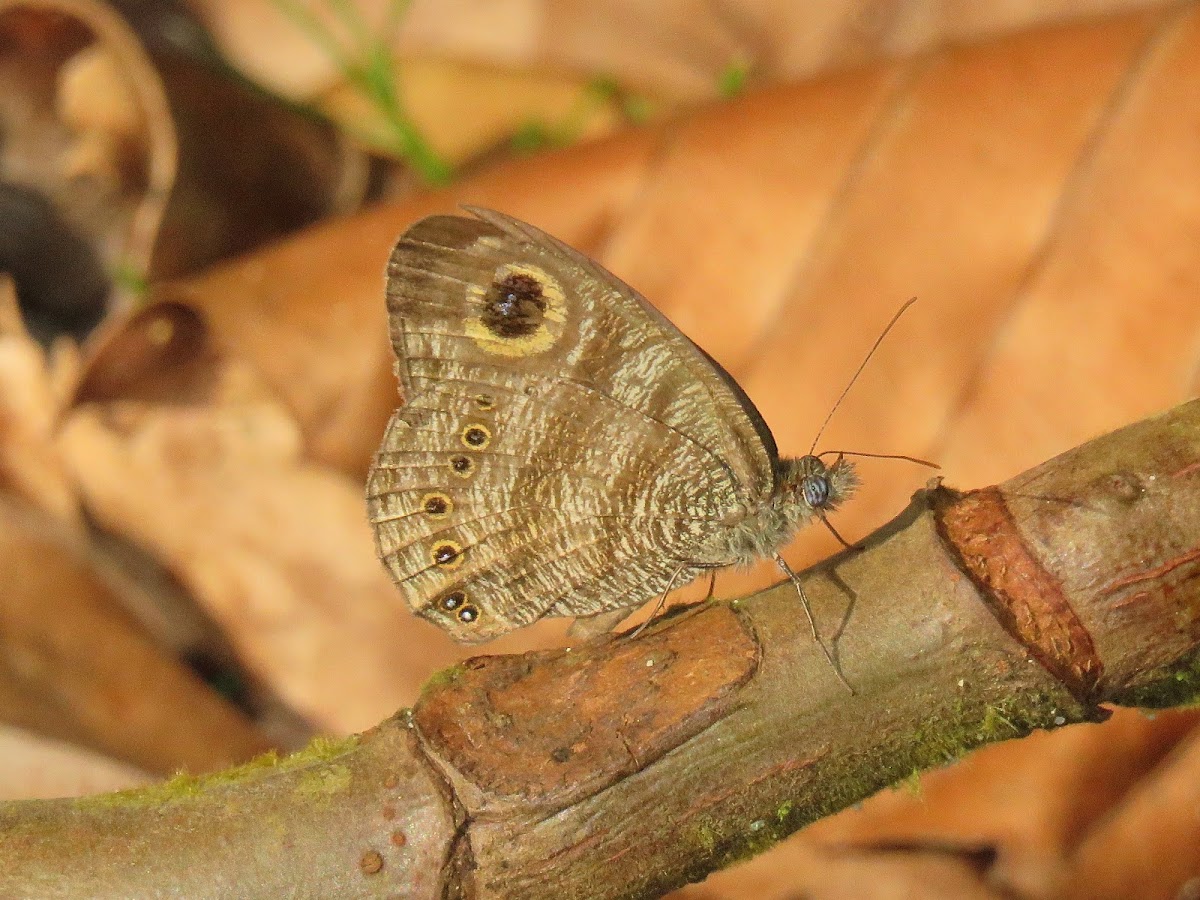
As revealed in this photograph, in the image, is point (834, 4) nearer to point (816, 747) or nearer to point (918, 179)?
point (918, 179)

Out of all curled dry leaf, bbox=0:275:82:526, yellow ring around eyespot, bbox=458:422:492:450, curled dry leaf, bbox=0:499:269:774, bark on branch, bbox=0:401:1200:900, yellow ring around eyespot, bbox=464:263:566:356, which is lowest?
bark on branch, bbox=0:401:1200:900

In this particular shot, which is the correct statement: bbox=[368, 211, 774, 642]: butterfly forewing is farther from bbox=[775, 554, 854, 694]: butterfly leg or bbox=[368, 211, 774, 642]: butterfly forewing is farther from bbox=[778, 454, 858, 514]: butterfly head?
bbox=[775, 554, 854, 694]: butterfly leg

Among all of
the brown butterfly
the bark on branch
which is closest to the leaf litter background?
the brown butterfly

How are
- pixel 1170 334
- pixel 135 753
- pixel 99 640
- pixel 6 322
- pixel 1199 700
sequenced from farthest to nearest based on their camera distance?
pixel 6 322 → pixel 99 640 → pixel 135 753 → pixel 1170 334 → pixel 1199 700

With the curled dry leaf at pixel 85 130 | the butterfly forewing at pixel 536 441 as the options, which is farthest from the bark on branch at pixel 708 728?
the curled dry leaf at pixel 85 130

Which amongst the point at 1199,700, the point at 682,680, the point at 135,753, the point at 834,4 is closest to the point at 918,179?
the point at 834,4

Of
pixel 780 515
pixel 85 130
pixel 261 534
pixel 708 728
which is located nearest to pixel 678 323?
pixel 780 515
